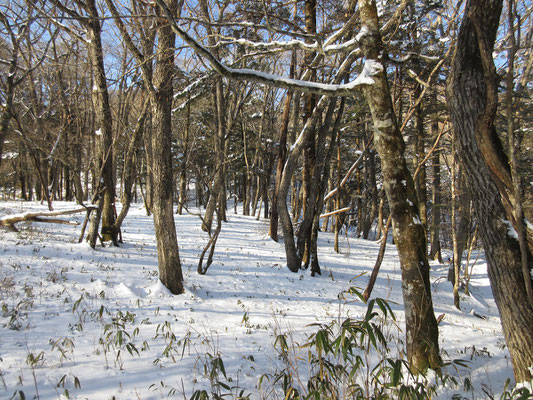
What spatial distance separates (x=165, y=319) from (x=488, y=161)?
4971mm

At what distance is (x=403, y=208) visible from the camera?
3.38m

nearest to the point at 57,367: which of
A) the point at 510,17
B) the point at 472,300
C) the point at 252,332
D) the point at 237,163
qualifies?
the point at 252,332

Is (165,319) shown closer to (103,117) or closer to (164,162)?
(164,162)

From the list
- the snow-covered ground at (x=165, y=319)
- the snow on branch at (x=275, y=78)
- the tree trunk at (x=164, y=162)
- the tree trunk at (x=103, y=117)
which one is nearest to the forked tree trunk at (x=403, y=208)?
the snow on branch at (x=275, y=78)

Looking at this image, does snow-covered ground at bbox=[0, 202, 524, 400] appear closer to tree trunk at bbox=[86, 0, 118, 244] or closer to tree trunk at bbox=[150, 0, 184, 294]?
tree trunk at bbox=[150, 0, 184, 294]

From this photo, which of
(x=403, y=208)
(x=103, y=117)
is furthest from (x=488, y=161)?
(x=103, y=117)

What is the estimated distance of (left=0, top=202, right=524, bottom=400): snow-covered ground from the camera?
3006 mm

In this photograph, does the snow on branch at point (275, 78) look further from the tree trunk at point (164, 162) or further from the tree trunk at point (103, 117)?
the tree trunk at point (103, 117)

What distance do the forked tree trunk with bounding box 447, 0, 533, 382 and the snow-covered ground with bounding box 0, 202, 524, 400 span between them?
72 cm

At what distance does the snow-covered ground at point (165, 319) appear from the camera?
301 centimetres

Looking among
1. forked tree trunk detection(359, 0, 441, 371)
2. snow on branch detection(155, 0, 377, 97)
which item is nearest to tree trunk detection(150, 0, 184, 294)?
snow on branch detection(155, 0, 377, 97)

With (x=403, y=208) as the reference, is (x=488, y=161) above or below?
above

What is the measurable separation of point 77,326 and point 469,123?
5.55 metres

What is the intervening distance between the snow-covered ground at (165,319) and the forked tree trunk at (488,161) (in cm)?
72
